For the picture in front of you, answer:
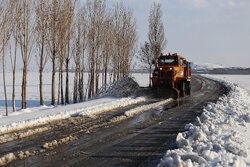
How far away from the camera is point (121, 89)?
1759 centimetres

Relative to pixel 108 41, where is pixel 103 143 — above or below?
below

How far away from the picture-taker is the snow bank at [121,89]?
17047mm

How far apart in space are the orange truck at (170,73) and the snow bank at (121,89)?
7.03ft

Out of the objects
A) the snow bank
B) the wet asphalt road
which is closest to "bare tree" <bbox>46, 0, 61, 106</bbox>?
the snow bank

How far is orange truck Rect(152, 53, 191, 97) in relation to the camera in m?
16.1

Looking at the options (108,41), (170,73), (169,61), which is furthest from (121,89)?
(108,41)

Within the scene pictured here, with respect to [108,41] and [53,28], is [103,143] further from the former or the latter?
[108,41]

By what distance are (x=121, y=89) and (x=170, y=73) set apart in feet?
12.7

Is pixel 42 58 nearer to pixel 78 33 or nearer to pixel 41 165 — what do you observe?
pixel 78 33

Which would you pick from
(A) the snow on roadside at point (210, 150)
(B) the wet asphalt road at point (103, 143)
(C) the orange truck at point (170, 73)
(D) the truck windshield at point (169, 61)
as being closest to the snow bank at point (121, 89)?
(C) the orange truck at point (170, 73)

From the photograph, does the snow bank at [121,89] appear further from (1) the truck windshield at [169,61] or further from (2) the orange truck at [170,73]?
(1) the truck windshield at [169,61]

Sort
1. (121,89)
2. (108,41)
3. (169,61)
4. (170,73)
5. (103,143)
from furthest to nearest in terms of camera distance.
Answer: (108,41) → (121,89) → (169,61) → (170,73) → (103,143)

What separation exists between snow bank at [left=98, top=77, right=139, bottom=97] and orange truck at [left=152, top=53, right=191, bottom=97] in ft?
7.03

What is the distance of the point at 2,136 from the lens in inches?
241
